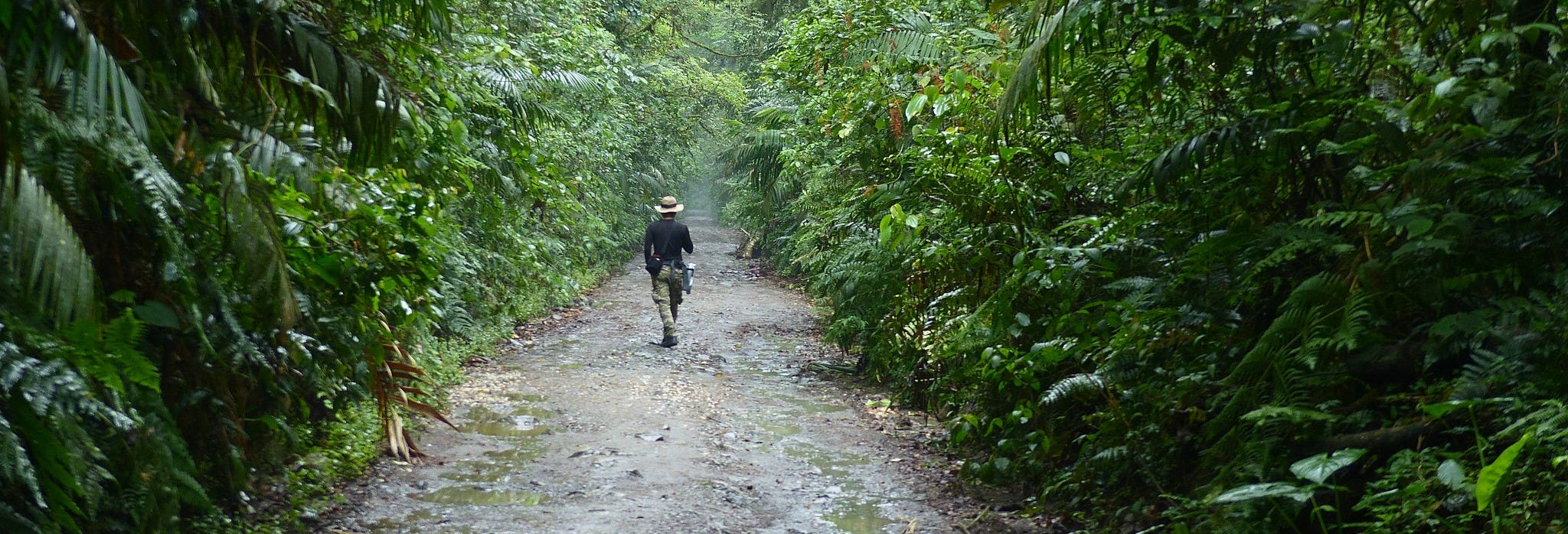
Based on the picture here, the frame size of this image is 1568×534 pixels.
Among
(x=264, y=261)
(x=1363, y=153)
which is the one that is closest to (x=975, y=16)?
(x=1363, y=153)

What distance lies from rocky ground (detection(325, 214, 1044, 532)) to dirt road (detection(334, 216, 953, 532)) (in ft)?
0.06

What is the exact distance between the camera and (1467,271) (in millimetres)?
3301

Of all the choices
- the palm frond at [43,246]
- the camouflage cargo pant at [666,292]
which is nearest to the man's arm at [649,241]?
the camouflage cargo pant at [666,292]

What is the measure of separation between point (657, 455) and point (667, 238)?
568 cm

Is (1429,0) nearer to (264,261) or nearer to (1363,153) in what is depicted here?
(1363,153)

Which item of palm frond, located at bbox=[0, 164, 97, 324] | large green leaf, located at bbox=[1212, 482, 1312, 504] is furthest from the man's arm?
large green leaf, located at bbox=[1212, 482, 1312, 504]

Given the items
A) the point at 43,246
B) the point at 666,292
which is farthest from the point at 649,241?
the point at 43,246

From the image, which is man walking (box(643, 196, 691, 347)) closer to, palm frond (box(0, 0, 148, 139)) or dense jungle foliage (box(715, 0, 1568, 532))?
dense jungle foliage (box(715, 0, 1568, 532))

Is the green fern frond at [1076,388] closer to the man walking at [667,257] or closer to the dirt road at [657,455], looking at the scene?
the dirt road at [657,455]

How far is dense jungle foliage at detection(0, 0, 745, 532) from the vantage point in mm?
2939

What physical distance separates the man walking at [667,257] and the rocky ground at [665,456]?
1.65ft

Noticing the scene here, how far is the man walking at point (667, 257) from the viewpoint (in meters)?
12.4

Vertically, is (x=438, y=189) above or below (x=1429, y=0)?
below

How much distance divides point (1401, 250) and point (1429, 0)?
115cm
